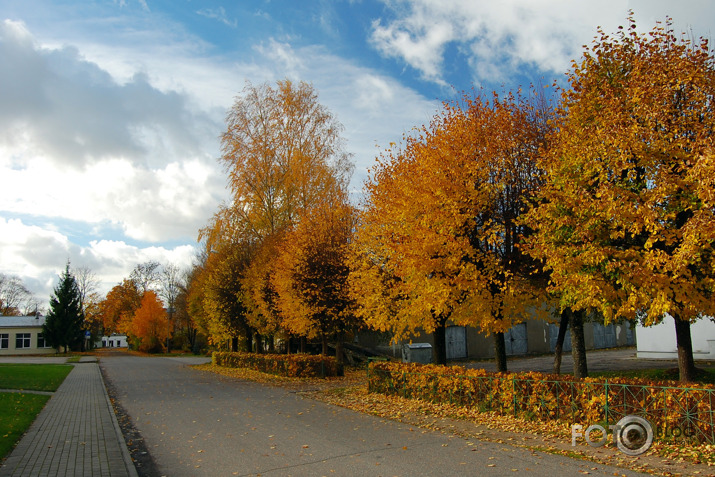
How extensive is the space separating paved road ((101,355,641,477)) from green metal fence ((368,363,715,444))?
5.91ft

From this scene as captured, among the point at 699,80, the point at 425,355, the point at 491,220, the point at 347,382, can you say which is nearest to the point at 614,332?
the point at 425,355

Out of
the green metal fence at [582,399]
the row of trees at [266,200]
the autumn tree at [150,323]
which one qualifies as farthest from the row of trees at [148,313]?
the green metal fence at [582,399]

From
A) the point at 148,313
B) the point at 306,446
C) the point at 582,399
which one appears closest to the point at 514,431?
the point at 582,399

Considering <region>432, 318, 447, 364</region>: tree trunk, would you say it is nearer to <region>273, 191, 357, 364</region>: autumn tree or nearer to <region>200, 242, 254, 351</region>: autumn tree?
<region>273, 191, 357, 364</region>: autumn tree

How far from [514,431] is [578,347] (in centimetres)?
513

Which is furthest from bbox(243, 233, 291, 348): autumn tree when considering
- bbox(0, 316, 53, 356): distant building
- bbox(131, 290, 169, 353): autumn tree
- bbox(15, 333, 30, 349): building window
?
bbox(15, 333, 30, 349): building window

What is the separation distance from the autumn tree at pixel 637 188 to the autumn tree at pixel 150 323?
55.4 metres

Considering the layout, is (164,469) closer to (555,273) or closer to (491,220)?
(555,273)

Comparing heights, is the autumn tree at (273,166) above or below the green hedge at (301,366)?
above

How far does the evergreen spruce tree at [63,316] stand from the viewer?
5872 centimetres

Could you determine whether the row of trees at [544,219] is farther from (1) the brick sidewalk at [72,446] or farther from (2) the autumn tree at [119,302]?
(2) the autumn tree at [119,302]

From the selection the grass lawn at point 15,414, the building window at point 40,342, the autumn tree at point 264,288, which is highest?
the autumn tree at point 264,288

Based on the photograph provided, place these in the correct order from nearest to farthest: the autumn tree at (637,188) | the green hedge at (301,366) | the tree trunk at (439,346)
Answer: the autumn tree at (637,188) < the tree trunk at (439,346) < the green hedge at (301,366)

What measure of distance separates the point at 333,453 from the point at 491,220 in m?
7.48
